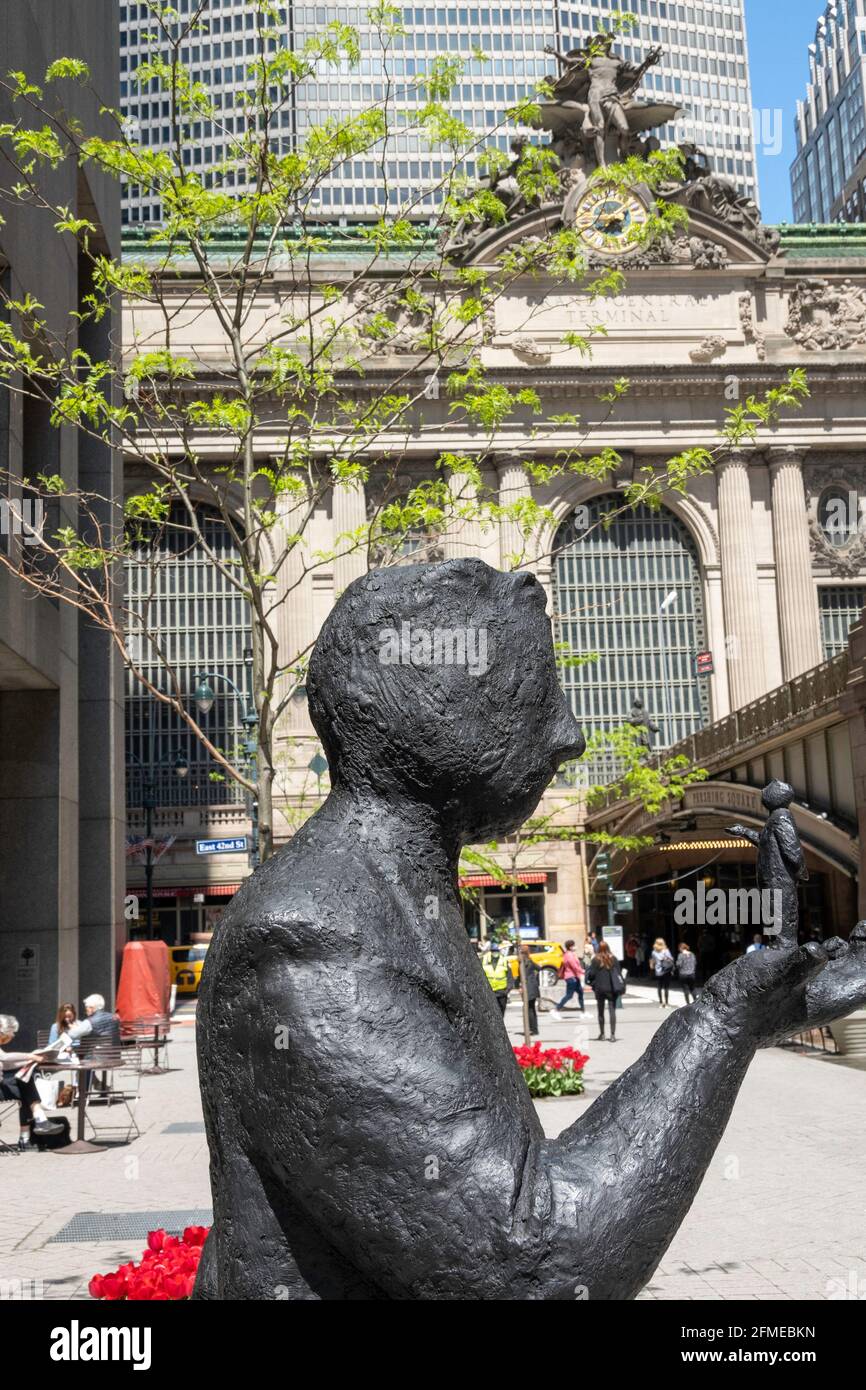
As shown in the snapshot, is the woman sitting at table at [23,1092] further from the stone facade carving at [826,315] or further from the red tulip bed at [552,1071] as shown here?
the stone facade carving at [826,315]

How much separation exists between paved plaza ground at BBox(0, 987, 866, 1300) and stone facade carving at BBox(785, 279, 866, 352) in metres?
35.8

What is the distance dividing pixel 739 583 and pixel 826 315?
10.6 meters

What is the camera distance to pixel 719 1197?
9.68 meters

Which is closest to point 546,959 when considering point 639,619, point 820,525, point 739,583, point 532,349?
point 639,619

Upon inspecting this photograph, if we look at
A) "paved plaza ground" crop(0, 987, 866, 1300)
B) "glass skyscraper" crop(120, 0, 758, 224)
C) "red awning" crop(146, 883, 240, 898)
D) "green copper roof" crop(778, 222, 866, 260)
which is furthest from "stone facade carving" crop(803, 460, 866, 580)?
"glass skyscraper" crop(120, 0, 758, 224)

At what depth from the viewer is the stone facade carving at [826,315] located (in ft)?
154

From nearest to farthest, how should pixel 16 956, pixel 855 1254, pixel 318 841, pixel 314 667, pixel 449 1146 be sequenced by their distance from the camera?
pixel 449 1146 → pixel 318 841 → pixel 314 667 → pixel 855 1254 → pixel 16 956

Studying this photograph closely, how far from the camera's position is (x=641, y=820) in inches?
1432

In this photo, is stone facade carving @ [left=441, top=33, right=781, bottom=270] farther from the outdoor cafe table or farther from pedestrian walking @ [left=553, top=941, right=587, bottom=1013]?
the outdoor cafe table

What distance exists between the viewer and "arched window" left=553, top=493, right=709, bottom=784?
45.4m

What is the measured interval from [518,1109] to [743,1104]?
1361cm

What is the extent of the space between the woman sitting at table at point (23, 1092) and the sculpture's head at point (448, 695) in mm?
12113
